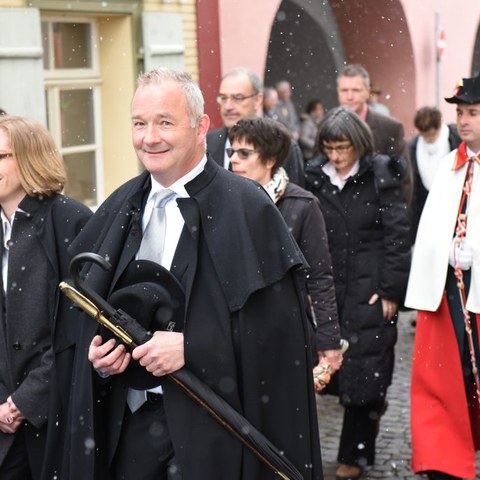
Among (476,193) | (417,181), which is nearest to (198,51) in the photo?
(417,181)

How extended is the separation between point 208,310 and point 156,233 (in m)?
0.36

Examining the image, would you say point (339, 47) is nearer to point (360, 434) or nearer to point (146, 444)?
point (360, 434)

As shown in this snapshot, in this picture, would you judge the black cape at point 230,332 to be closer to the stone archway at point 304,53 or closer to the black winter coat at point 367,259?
the black winter coat at point 367,259

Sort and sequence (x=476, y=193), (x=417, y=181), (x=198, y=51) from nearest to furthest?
(x=476, y=193) → (x=417, y=181) → (x=198, y=51)

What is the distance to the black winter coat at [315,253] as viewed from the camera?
17.6ft

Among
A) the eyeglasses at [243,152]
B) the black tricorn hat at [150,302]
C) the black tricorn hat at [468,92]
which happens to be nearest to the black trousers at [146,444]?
the black tricorn hat at [150,302]

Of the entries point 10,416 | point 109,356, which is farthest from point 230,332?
point 10,416

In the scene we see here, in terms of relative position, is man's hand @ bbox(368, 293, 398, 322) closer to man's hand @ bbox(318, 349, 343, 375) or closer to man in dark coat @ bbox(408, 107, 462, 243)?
Result: man's hand @ bbox(318, 349, 343, 375)

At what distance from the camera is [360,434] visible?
20.8ft

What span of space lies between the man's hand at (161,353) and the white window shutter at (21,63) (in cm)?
554

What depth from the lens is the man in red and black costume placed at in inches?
226

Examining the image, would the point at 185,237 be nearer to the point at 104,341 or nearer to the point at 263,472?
the point at 104,341

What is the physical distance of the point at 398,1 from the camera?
18250 millimetres

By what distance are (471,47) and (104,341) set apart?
18.7 metres
